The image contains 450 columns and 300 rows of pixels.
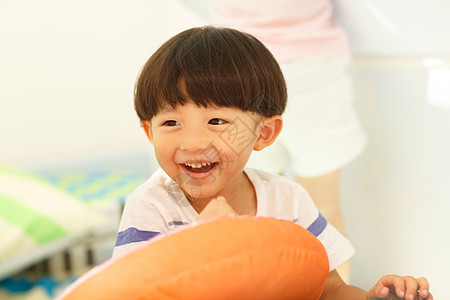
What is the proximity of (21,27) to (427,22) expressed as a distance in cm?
148

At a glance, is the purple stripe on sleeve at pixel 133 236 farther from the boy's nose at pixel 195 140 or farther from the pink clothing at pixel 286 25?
the pink clothing at pixel 286 25

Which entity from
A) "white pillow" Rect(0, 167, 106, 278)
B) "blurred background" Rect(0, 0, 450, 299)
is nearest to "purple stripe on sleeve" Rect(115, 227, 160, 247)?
"blurred background" Rect(0, 0, 450, 299)

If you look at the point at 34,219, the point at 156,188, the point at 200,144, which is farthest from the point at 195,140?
the point at 34,219

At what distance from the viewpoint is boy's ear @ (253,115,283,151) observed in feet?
2.45

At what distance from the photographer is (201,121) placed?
0.65 meters

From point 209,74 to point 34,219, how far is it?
39.1 inches

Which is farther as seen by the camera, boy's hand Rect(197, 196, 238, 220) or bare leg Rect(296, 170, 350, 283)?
bare leg Rect(296, 170, 350, 283)

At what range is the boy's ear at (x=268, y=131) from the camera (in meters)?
0.75

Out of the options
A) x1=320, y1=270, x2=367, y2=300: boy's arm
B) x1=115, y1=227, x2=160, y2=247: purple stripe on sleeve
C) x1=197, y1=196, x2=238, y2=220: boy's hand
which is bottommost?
x1=320, y1=270, x2=367, y2=300: boy's arm

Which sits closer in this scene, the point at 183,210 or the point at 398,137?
the point at 183,210

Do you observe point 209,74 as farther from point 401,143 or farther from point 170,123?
point 401,143

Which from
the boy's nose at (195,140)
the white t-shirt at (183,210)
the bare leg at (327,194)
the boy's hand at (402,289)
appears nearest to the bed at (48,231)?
the bare leg at (327,194)

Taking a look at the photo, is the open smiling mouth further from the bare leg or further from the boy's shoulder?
the bare leg

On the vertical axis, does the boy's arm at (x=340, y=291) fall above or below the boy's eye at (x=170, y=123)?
below
